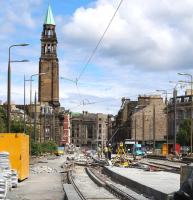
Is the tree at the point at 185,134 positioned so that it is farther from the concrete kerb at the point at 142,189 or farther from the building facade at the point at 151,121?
the concrete kerb at the point at 142,189

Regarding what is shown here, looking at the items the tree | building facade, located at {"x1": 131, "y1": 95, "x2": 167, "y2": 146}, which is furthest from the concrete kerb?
building facade, located at {"x1": 131, "y1": 95, "x2": 167, "y2": 146}

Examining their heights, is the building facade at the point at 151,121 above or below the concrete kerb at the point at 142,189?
above

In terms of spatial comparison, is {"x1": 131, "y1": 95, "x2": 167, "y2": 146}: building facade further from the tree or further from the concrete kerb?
the concrete kerb

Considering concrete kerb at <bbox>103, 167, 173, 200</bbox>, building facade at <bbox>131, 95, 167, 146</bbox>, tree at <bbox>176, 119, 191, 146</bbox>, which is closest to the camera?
concrete kerb at <bbox>103, 167, 173, 200</bbox>

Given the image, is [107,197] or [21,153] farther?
[21,153]

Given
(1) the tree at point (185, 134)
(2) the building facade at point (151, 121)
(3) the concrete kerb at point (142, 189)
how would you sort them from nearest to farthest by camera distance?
(3) the concrete kerb at point (142, 189) < (1) the tree at point (185, 134) < (2) the building facade at point (151, 121)

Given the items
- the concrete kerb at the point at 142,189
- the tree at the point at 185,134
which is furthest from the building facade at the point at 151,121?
the concrete kerb at the point at 142,189

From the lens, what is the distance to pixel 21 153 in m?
32.6

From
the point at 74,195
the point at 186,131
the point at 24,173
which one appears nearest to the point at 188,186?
the point at 74,195

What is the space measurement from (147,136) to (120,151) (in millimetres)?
130676

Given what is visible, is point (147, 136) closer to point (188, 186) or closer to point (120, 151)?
point (120, 151)

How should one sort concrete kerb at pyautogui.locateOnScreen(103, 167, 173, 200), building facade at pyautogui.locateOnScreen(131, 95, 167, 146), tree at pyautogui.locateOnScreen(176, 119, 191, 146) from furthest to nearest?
1. building facade at pyautogui.locateOnScreen(131, 95, 167, 146)
2. tree at pyautogui.locateOnScreen(176, 119, 191, 146)
3. concrete kerb at pyautogui.locateOnScreen(103, 167, 173, 200)

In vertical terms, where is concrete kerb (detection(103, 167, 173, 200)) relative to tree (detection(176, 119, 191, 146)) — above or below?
below

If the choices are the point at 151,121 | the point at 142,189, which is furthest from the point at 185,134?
the point at 142,189
